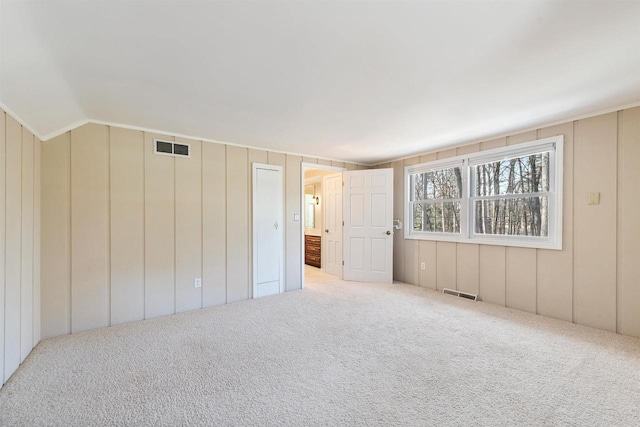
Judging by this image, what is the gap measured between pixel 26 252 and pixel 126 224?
917mm

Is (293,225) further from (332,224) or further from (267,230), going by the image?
(332,224)

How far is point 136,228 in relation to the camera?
3.39 meters

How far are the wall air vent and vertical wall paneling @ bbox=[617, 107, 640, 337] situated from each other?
4.93m

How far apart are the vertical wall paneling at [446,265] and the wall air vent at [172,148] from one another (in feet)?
13.3

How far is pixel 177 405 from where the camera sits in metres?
1.84

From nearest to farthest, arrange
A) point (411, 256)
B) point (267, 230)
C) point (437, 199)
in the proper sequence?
1. point (267, 230)
2. point (437, 199)
3. point (411, 256)

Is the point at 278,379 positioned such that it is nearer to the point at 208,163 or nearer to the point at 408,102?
the point at 408,102

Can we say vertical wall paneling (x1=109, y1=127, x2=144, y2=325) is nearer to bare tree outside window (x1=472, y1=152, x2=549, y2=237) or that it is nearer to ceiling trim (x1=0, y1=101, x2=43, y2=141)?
ceiling trim (x1=0, y1=101, x2=43, y2=141)

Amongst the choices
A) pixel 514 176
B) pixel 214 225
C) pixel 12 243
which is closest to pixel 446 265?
pixel 514 176

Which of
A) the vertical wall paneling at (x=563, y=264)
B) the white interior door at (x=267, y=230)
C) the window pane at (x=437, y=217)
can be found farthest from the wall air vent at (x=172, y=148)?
the vertical wall paneling at (x=563, y=264)

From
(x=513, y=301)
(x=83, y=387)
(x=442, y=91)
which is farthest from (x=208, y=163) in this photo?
(x=513, y=301)

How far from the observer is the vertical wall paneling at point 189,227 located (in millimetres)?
3675

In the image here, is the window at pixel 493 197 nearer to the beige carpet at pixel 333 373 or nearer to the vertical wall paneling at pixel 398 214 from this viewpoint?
the vertical wall paneling at pixel 398 214

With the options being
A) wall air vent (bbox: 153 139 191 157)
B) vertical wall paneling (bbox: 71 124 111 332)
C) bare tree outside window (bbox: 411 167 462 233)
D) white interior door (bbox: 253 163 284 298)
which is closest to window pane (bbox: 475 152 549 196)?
bare tree outside window (bbox: 411 167 462 233)
